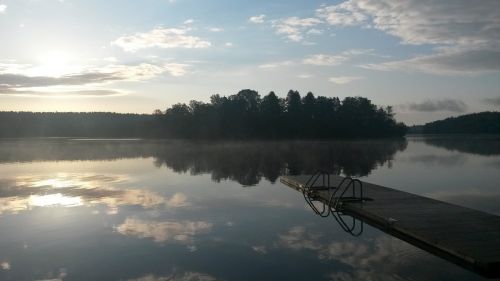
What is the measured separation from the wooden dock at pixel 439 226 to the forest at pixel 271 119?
301 feet

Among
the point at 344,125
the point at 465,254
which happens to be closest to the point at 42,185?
the point at 465,254

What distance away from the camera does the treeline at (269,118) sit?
110 meters

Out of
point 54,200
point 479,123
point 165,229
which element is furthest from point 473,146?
point 479,123

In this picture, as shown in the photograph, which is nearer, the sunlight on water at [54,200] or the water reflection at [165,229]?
the water reflection at [165,229]

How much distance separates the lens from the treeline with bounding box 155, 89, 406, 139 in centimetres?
10950

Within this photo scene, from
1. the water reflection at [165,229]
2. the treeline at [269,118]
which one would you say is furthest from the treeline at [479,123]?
the water reflection at [165,229]

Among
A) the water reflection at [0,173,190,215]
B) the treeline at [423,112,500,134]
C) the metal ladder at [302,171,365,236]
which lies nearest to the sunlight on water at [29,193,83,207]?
the water reflection at [0,173,190,215]

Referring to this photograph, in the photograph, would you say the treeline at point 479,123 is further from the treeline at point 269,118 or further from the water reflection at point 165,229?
the water reflection at point 165,229

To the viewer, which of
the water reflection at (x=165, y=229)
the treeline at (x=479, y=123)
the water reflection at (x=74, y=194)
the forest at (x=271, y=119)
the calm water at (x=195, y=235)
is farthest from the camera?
the treeline at (x=479, y=123)

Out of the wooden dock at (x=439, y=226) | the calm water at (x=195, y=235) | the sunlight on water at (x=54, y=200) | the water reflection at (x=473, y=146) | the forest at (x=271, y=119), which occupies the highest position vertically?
the forest at (x=271, y=119)

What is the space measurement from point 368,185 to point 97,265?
46.4 feet

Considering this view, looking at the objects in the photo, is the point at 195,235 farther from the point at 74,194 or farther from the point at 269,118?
the point at 269,118

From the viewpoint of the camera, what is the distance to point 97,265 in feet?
33.3

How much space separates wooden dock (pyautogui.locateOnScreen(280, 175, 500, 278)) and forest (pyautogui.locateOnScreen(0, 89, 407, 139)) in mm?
91837
